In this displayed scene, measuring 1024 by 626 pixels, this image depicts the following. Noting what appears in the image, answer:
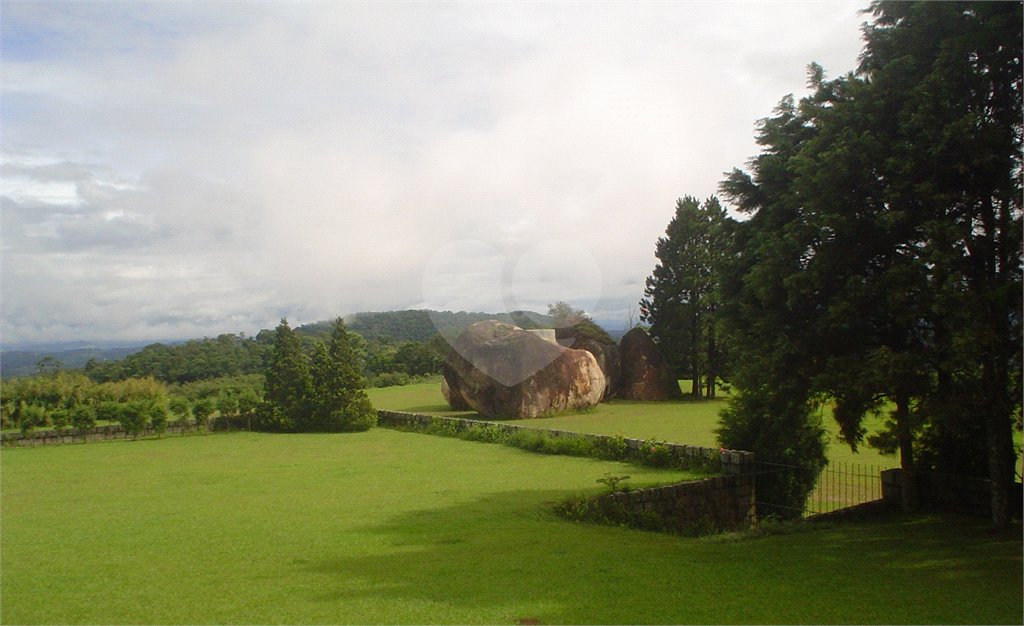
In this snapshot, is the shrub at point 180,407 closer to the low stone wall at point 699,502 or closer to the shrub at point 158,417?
the shrub at point 158,417

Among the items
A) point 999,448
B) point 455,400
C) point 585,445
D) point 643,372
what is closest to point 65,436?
point 455,400

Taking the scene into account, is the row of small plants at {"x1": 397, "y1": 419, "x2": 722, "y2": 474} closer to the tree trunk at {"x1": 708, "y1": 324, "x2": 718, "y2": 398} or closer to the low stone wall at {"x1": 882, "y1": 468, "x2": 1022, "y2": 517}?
the low stone wall at {"x1": 882, "y1": 468, "x2": 1022, "y2": 517}

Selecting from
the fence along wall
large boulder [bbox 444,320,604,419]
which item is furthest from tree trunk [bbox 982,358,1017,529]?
large boulder [bbox 444,320,604,419]

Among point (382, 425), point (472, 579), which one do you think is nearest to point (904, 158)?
point (472, 579)

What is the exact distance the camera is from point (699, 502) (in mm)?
11031

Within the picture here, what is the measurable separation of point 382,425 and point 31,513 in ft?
42.2

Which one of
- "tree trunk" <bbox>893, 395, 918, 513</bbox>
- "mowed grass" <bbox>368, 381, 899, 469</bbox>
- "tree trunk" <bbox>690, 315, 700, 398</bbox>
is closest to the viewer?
"tree trunk" <bbox>893, 395, 918, 513</bbox>

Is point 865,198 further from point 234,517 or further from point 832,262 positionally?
point 234,517

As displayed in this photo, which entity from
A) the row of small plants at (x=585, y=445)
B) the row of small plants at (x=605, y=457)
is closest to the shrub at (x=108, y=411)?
the row of small plants at (x=605, y=457)

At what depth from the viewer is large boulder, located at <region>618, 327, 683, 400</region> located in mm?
28453

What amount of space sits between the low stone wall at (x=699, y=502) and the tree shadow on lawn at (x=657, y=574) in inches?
41.8

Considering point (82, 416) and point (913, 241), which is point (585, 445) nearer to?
point (913, 241)

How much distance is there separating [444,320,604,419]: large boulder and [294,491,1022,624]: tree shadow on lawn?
1147 centimetres

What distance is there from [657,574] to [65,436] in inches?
683
